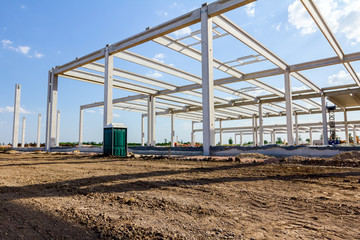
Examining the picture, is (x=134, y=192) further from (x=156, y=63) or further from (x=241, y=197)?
(x=156, y=63)

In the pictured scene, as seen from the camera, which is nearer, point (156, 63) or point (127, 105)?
point (156, 63)

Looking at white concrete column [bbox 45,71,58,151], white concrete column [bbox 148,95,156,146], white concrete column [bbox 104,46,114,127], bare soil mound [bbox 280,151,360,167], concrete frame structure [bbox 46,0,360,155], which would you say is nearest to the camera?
bare soil mound [bbox 280,151,360,167]

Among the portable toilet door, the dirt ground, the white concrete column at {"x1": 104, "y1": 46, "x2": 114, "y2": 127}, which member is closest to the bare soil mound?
the dirt ground

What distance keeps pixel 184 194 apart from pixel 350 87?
2698 cm

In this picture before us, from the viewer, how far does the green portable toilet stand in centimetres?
1614

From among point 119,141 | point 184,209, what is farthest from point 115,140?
point 184,209

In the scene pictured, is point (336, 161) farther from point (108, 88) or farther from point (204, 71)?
point (108, 88)

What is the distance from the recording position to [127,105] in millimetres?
33438

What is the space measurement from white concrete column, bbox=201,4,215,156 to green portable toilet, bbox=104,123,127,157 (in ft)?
20.6

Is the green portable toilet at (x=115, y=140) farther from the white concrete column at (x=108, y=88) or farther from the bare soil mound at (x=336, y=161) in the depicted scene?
the bare soil mound at (x=336, y=161)

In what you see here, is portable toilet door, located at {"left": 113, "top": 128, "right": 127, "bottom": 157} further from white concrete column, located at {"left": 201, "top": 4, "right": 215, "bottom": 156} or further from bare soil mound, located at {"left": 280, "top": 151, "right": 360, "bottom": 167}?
bare soil mound, located at {"left": 280, "top": 151, "right": 360, "bottom": 167}

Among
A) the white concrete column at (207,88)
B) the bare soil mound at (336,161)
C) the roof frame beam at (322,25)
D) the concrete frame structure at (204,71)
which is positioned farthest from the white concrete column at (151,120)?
the bare soil mound at (336,161)

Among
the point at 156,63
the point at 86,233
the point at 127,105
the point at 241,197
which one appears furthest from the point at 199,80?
the point at 86,233

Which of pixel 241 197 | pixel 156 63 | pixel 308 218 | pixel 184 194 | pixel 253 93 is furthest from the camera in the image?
pixel 253 93
